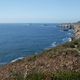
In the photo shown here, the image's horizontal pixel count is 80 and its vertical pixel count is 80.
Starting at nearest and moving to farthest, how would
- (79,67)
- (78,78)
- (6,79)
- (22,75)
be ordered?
(78,78) < (22,75) < (6,79) < (79,67)

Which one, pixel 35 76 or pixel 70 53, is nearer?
pixel 35 76

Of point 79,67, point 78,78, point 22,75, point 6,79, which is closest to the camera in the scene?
point 78,78

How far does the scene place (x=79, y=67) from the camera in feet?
37.4

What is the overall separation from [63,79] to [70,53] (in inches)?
306

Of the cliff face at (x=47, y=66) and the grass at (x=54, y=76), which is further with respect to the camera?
the cliff face at (x=47, y=66)

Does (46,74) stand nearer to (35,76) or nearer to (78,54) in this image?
(35,76)

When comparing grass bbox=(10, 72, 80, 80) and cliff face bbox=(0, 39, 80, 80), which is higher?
grass bbox=(10, 72, 80, 80)

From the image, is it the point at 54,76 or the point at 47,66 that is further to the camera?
the point at 47,66

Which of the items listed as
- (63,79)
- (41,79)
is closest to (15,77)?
(41,79)

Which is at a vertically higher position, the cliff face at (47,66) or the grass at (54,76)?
the grass at (54,76)

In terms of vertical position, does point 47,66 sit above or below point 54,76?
below

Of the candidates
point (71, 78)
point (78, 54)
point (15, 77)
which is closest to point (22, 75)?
point (15, 77)

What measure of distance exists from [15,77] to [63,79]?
1.80 meters

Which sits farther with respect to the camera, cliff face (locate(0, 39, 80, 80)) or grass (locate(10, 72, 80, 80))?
cliff face (locate(0, 39, 80, 80))
